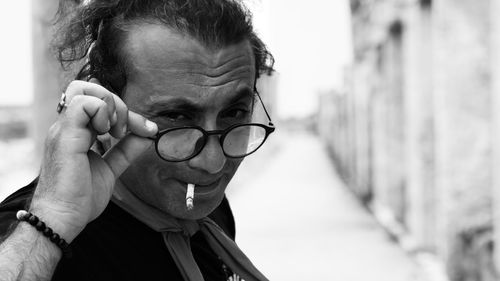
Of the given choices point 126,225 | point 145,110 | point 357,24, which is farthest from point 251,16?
point 357,24

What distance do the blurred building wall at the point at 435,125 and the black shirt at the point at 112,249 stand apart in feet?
11.4

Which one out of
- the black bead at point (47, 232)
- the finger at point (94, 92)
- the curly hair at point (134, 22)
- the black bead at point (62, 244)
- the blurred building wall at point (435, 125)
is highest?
the curly hair at point (134, 22)

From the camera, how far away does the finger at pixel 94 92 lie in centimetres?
177

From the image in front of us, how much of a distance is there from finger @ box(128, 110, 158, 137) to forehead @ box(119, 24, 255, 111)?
0.21 m

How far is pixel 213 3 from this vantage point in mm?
2283

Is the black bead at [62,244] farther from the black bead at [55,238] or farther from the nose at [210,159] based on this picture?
the nose at [210,159]

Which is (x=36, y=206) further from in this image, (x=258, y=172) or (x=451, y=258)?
(x=258, y=172)

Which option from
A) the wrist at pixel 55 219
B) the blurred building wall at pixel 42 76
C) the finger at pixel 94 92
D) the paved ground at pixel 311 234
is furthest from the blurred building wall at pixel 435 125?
the wrist at pixel 55 219

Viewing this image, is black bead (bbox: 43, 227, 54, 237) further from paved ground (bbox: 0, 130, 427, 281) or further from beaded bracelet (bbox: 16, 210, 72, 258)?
paved ground (bbox: 0, 130, 427, 281)

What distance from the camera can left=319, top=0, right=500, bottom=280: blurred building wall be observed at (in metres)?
6.69

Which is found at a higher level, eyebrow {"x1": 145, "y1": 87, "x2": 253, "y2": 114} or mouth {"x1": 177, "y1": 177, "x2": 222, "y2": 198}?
eyebrow {"x1": 145, "y1": 87, "x2": 253, "y2": 114}

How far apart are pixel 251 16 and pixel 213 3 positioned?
245mm

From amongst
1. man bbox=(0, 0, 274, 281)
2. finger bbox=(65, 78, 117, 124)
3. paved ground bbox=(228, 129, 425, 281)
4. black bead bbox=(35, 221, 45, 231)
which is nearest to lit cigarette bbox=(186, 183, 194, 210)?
man bbox=(0, 0, 274, 281)

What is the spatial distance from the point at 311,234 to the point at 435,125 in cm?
351
